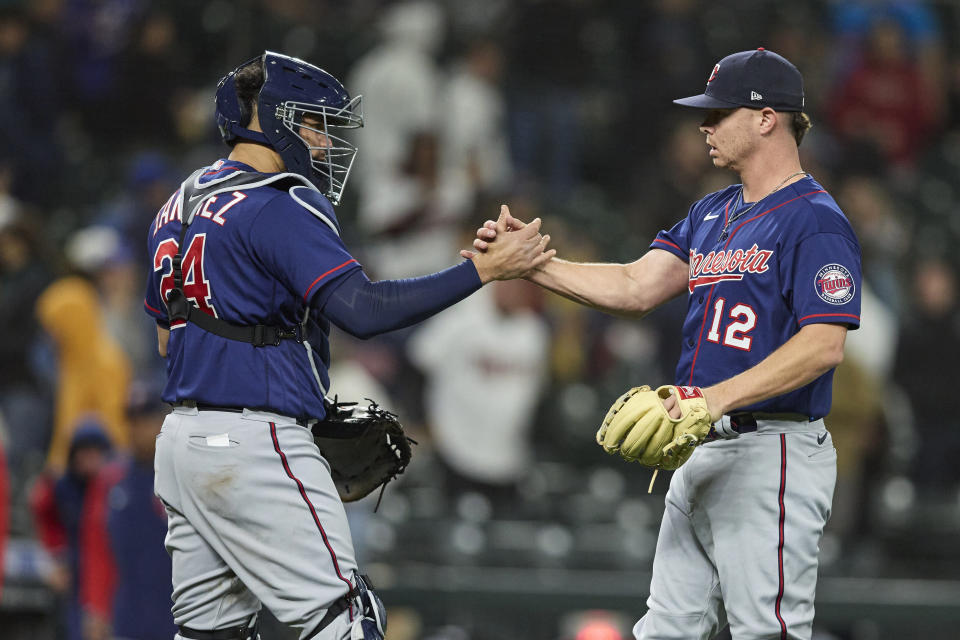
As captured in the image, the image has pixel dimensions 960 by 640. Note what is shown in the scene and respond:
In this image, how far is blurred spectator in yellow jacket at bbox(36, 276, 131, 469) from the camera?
803 cm

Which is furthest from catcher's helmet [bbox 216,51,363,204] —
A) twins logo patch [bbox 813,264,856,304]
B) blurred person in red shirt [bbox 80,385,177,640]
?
blurred person in red shirt [bbox 80,385,177,640]

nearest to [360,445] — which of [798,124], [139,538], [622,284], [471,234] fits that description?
[622,284]

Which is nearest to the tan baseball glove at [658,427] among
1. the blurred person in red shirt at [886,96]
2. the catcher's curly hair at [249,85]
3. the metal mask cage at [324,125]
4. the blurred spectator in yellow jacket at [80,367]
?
the metal mask cage at [324,125]

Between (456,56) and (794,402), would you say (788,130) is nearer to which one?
(794,402)

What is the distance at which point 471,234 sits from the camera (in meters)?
8.87

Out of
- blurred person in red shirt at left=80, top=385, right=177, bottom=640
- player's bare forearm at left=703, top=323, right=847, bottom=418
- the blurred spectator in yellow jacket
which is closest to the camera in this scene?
player's bare forearm at left=703, top=323, right=847, bottom=418

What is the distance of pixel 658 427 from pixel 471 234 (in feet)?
16.7

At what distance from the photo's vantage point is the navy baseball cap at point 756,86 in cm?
414

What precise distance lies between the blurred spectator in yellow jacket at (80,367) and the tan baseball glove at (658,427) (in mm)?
4743

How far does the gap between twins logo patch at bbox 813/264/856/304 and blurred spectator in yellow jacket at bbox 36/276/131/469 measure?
5179mm

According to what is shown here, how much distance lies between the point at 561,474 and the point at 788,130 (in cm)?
516

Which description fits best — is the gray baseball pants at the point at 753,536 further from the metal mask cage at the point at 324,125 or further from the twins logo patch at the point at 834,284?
the metal mask cage at the point at 324,125

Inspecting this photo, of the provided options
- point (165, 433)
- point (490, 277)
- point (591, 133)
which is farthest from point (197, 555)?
point (591, 133)

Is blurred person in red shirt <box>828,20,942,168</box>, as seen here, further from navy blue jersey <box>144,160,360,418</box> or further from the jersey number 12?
navy blue jersey <box>144,160,360,418</box>
